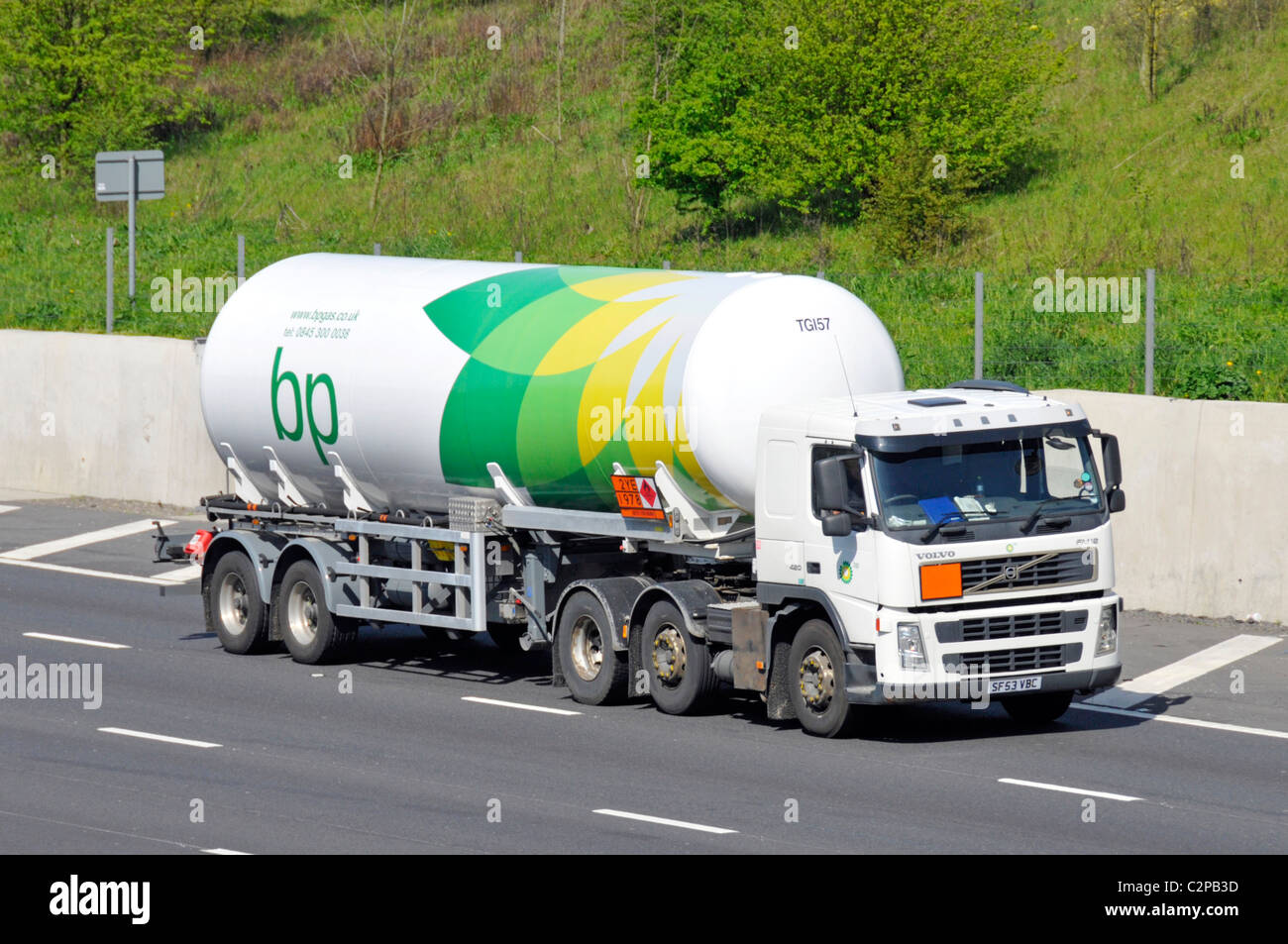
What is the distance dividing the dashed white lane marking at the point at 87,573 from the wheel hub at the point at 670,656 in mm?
8760

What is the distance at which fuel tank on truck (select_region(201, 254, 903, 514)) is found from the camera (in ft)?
49.2

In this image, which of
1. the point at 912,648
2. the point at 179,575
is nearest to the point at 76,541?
the point at 179,575

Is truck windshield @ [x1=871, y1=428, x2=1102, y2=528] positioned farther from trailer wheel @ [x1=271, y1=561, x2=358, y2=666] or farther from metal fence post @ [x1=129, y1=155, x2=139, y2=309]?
metal fence post @ [x1=129, y1=155, x2=139, y2=309]

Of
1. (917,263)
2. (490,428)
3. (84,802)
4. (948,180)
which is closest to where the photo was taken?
(84,802)

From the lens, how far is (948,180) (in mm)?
35438

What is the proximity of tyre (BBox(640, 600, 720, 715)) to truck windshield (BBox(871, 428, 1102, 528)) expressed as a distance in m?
2.15

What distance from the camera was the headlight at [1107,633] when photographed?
14.4 meters

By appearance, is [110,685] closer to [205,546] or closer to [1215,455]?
[205,546]


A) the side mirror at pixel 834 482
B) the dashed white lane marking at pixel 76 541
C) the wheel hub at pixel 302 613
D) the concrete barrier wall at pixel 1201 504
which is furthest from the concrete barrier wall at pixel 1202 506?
the dashed white lane marking at pixel 76 541

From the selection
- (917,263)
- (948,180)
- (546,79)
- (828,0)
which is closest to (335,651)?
(917,263)

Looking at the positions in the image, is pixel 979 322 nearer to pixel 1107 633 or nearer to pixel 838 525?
pixel 1107 633

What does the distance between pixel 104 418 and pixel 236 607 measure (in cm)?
1105

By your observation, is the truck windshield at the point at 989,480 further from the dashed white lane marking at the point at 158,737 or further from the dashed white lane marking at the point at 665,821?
the dashed white lane marking at the point at 158,737

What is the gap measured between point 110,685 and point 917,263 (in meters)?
18.6
